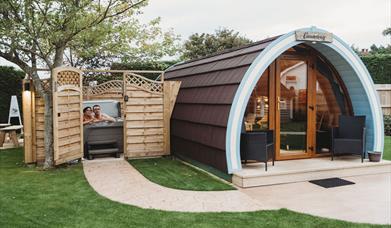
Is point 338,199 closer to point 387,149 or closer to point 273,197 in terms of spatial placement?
point 273,197

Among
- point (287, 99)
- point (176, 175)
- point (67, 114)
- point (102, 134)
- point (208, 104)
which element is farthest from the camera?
point (102, 134)

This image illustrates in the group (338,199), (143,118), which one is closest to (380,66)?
(143,118)

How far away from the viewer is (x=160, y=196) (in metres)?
5.39

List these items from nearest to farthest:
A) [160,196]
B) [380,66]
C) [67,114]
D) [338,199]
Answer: [338,199]
[160,196]
[67,114]
[380,66]

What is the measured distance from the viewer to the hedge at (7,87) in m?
12.7

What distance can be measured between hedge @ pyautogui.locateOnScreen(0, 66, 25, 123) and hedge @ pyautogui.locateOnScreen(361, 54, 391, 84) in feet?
44.8

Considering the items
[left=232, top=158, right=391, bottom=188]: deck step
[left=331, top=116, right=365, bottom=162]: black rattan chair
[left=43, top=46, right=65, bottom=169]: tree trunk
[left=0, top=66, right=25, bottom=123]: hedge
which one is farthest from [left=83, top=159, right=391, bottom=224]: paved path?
[left=0, top=66, right=25, bottom=123]: hedge

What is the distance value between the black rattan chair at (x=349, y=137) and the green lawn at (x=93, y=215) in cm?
311

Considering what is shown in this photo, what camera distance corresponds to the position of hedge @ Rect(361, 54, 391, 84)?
15391 mm

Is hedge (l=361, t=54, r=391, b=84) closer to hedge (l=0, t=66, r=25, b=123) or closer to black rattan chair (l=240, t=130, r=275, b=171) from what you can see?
black rattan chair (l=240, t=130, r=275, b=171)

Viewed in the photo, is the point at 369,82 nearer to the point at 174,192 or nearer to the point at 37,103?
the point at 174,192

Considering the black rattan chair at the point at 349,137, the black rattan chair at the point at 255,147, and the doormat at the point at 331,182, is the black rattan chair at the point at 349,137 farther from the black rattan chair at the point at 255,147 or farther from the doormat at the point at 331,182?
the black rattan chair at the point at 255,147

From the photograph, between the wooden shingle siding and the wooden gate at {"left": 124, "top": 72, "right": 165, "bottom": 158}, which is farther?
the wooden gate at {"left": 124, "top": 72, "right": 165, "bottom": 158}

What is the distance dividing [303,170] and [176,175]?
2.27 metres
